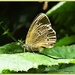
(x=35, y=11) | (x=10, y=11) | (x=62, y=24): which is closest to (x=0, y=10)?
(x=10, y=11)

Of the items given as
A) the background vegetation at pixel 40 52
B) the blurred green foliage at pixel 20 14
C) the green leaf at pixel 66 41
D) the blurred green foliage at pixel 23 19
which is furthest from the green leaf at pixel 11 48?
the blurred green foliage at pixel 20 14

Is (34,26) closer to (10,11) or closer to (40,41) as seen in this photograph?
(40,41)

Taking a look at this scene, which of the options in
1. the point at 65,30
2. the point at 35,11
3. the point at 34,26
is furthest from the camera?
the point at 35,11

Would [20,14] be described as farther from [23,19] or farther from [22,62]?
[22,62]

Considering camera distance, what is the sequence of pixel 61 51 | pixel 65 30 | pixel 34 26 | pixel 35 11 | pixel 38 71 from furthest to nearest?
pixel 35 11, pixel 65 30, pixel 34 26, pixel 61 51, pixel 38 71

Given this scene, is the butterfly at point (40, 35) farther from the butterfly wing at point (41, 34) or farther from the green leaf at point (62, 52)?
the green leaf at point (62, 52)
